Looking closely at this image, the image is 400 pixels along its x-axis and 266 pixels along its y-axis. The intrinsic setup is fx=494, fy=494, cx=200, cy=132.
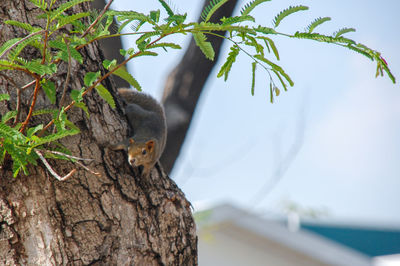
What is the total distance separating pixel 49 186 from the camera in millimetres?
1820

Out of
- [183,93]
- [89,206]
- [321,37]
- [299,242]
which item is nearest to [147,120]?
[183,93]

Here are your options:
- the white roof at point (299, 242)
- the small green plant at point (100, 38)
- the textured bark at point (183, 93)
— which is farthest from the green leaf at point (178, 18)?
the white roof at point (299, 242)

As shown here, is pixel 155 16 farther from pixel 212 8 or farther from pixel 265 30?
pixel 265 30

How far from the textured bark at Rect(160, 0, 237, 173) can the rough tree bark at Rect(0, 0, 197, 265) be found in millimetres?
1978

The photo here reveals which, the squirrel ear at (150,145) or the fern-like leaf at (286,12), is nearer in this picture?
the fern-like leaf at (286,12)

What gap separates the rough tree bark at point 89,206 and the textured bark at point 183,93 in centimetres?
198

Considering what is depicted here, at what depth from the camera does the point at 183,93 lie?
4258 millimetres

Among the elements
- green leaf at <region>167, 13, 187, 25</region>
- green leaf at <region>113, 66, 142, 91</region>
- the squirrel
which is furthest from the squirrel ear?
green leaf at <region>167, 13, 187, 25</region>

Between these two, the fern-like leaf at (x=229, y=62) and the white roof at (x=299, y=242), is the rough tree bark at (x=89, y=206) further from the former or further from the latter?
the white roof at (x=299, y=242)

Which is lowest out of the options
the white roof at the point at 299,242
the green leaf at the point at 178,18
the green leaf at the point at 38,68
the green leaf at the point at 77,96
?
the white roof at the point at 299,242

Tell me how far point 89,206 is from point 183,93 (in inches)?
97.4

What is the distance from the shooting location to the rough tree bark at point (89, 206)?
1.78 meters

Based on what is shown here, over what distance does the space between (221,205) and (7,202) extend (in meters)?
6.87

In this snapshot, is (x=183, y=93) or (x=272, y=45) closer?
(x=272, y=45)
